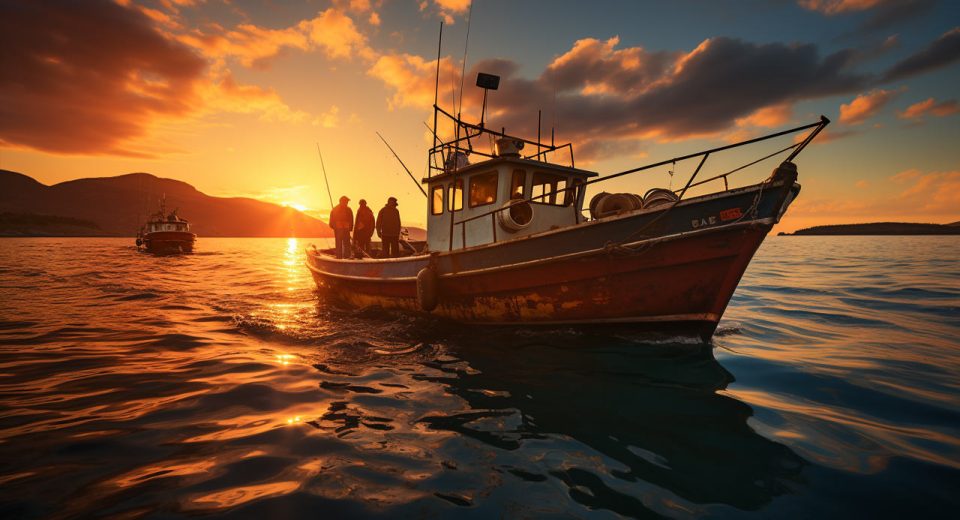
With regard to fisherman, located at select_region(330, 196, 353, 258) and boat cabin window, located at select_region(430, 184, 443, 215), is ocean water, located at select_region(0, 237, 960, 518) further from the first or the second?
fisherman, located at select_region(330, 196, 353, 258)

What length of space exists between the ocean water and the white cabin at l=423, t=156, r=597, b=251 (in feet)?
6.83

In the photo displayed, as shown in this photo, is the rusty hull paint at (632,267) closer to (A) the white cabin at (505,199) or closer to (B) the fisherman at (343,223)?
(A) the white cabin at (505,199)

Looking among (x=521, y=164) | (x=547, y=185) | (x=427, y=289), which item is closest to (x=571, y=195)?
(x=547, y=185)

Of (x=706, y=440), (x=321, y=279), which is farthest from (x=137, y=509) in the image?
(x=321, y=279)

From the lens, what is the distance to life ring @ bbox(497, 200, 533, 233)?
24.9 ft

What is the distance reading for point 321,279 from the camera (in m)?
12.5

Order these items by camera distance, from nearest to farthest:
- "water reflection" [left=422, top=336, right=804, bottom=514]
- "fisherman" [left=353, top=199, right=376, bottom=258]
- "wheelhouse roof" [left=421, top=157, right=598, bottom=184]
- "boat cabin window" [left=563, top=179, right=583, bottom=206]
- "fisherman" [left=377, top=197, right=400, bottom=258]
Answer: "water reflection" [left=422, top=336, right=804, bottom=514] → "wheelhouse roof" [left=421, top=157, right=598, bottom=184] → "boat cabin window" [left=563, top=179, right=583, bottom=206] → "fisherman" [left=377, top=197, right=400, bottom=258] → "fisherman" [left=353, top=199, right=376, bottom=258]

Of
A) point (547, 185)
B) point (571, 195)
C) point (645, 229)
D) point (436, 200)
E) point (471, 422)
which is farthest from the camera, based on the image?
point (436, 200)

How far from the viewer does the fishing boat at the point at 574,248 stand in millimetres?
5414

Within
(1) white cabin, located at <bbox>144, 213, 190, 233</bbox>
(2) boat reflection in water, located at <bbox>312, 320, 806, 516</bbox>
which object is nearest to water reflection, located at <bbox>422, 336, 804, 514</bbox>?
(2) boat reflection in water, located at <bbox>312, 320, 806, 516</bbox>

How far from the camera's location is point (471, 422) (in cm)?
367

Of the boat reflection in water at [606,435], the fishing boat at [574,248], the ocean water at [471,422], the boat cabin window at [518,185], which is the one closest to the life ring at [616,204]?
the fishing boat at [574,248]

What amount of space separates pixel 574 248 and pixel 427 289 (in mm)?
3021

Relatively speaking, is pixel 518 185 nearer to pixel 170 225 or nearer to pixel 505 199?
pixel 505 199
